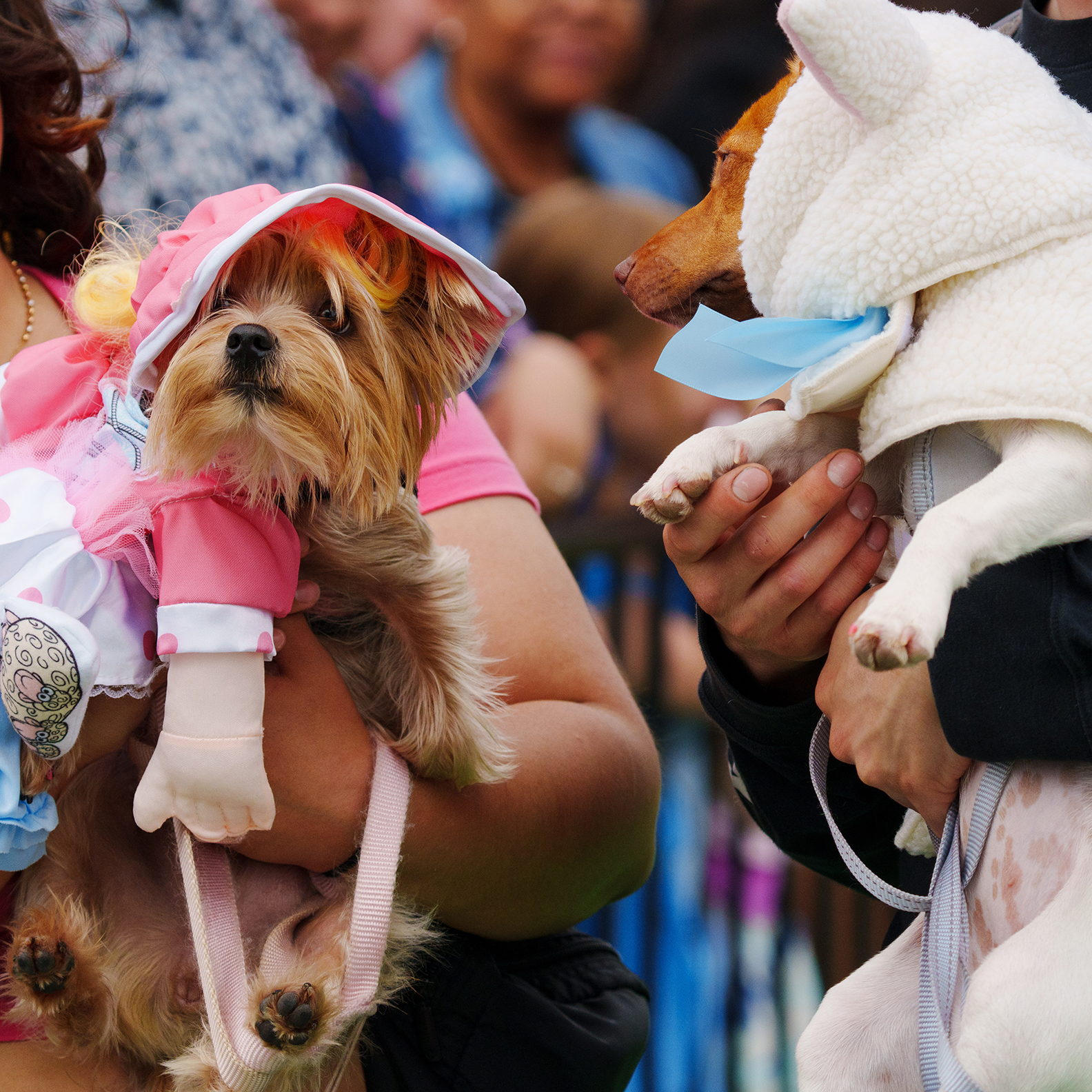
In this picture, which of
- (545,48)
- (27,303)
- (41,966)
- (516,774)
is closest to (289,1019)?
(41,966)

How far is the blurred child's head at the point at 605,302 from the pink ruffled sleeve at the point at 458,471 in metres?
2.23

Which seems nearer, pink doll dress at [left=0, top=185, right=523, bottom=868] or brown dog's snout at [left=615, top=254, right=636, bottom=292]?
pink doll dress at [left=0, top=185, right=523, bottom=868]

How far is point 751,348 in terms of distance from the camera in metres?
0.97

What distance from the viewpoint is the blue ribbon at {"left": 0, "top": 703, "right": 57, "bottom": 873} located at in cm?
104

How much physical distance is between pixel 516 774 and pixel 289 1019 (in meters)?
0.37

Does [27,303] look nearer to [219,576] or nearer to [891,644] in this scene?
[219,576]

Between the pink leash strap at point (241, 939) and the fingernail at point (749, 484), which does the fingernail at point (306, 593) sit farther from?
the fingernail at point (749, 484)

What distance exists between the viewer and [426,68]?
12.1 feet

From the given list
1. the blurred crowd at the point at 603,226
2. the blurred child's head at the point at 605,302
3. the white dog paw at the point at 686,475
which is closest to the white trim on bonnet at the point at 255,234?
the white dog paw at the point at 686,475

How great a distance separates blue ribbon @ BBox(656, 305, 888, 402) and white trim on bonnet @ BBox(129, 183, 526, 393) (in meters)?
0.18

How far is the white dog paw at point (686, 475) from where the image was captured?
1006mm

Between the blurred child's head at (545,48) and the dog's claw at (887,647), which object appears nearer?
the dog's claw at (887,647)

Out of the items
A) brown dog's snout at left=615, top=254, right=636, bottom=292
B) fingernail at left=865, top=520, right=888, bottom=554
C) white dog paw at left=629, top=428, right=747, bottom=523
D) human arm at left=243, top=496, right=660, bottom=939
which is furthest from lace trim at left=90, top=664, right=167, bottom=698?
fingernail at left=865, top=520, right=888, bottom=554

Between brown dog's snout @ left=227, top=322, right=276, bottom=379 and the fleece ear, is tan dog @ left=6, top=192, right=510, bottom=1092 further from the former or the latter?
the fleece ear
